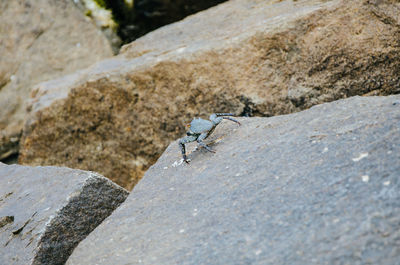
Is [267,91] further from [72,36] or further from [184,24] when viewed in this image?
[72,36]

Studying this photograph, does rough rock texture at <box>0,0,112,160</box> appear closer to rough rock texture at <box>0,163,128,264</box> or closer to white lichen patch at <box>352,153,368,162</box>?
rough rock texture at <box>0,163,128,264</box>

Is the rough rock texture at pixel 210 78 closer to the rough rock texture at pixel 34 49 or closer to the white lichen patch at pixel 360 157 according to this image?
the rough rock texture at pixel 34 49

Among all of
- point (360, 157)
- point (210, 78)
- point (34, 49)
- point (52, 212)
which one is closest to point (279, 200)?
point (360, 157)

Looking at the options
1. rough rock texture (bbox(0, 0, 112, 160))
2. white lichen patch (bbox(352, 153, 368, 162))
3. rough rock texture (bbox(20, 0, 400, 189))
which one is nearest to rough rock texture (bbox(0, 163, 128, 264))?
rough rock texture (bbox(20, 0, 400, 189))

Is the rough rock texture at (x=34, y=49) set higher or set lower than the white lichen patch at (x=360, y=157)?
higher

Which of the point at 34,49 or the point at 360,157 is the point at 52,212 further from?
the point at 34,49

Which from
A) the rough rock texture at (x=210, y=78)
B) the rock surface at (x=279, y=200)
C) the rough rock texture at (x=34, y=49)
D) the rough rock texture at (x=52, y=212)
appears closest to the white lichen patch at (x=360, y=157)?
the rock surface at (x=279, y=200)
